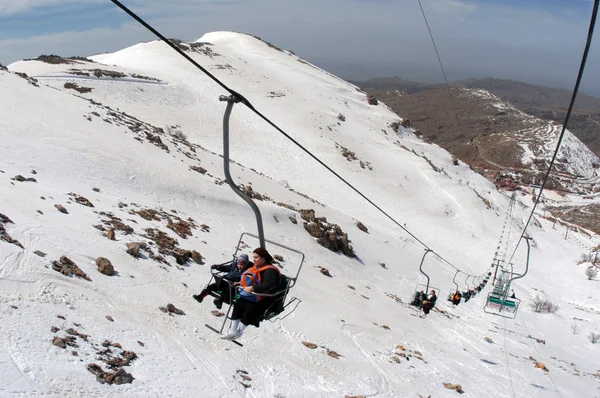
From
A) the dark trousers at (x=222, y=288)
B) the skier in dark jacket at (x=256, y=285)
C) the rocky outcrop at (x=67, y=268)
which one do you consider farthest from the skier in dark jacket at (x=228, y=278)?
the rocky outcrop at (x=67, y=268)

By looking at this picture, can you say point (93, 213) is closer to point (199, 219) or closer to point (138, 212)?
point (138, 212)

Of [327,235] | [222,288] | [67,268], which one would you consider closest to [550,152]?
[327,235]

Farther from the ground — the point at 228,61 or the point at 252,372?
the point at 228,61

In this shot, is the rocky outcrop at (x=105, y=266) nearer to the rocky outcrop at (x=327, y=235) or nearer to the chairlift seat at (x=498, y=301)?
the rocky outcrop at (x=327, y=235)

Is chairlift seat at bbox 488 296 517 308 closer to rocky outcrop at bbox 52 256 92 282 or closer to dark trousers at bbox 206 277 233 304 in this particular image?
dark trousers at bbox 206 277 233 304

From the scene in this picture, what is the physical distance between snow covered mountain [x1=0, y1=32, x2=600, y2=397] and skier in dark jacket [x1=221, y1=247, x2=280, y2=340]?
6.45 feet

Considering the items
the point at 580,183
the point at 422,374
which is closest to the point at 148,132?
the point at 422,374

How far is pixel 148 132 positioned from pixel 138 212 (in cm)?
1474

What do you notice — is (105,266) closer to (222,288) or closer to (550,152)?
(222,288)

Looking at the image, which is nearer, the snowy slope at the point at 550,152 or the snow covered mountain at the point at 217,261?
the snow covered mountain at the point at 217,261

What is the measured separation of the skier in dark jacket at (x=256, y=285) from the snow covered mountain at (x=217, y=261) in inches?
77.4

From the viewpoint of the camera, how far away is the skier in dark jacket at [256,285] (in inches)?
360

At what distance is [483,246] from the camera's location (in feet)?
148

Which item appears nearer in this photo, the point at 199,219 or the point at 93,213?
the point at 93,213
